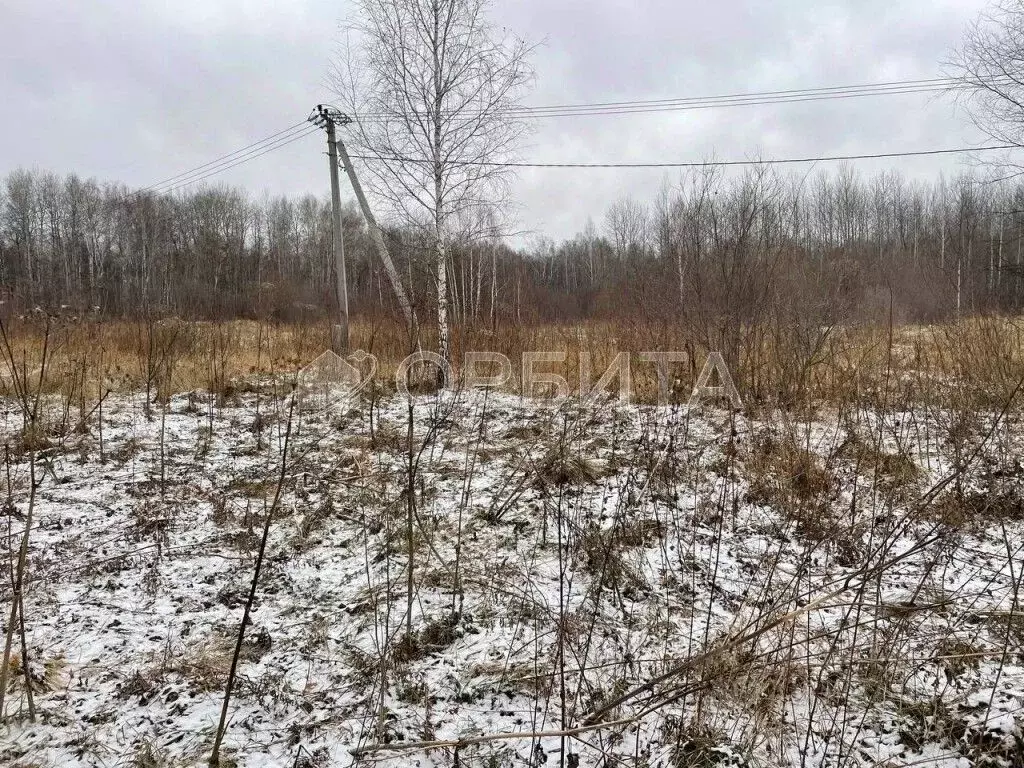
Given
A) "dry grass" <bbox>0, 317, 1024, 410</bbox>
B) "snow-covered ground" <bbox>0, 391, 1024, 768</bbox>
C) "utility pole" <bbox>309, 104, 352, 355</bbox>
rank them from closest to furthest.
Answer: "snow-covered ground" <bbox>0, 391, 1024, 768</bbox>
"dry grass" <bbox>0, 317, 1024, 410</bbox>
"utility pole" <bbox>309, 104, 352, 355</bbox>

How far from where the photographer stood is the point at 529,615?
8.15 feet

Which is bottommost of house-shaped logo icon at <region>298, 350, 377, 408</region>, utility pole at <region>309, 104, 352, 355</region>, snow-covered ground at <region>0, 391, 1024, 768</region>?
snow-covered ground at <region>0, 391, 1024, 768</region>

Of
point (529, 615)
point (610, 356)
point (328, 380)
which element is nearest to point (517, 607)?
point (529, 615)

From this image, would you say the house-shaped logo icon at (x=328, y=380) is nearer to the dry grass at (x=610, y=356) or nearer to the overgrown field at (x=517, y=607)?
the dry grass at (x=610, y=356)

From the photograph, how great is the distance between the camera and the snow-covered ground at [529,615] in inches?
68.2

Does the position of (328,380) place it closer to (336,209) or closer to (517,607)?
(336,209)

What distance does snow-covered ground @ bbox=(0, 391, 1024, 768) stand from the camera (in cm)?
173

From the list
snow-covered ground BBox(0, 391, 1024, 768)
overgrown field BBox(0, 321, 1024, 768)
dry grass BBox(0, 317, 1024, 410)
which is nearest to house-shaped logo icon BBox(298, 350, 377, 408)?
dry grass BBox(0, 317, 1024, 410)

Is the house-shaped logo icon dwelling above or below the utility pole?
below

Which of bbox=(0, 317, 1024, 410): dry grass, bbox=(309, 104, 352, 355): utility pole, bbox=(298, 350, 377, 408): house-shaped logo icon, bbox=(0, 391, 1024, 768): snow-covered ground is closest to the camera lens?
bbox=(0, 391, 1024, 768): snow-covered ground

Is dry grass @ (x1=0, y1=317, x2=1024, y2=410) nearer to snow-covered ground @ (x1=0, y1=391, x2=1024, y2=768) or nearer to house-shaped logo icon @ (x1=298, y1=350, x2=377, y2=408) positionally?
house-shaped logo icon @ (x1=298, y1=350, x2=377, y2=408)

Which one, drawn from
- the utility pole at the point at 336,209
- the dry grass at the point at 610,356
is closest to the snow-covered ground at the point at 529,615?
the dry grass at the point at 610,356

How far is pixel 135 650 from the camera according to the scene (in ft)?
7.40

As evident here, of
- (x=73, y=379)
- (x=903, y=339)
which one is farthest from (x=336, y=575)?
(x=903, y=339)
